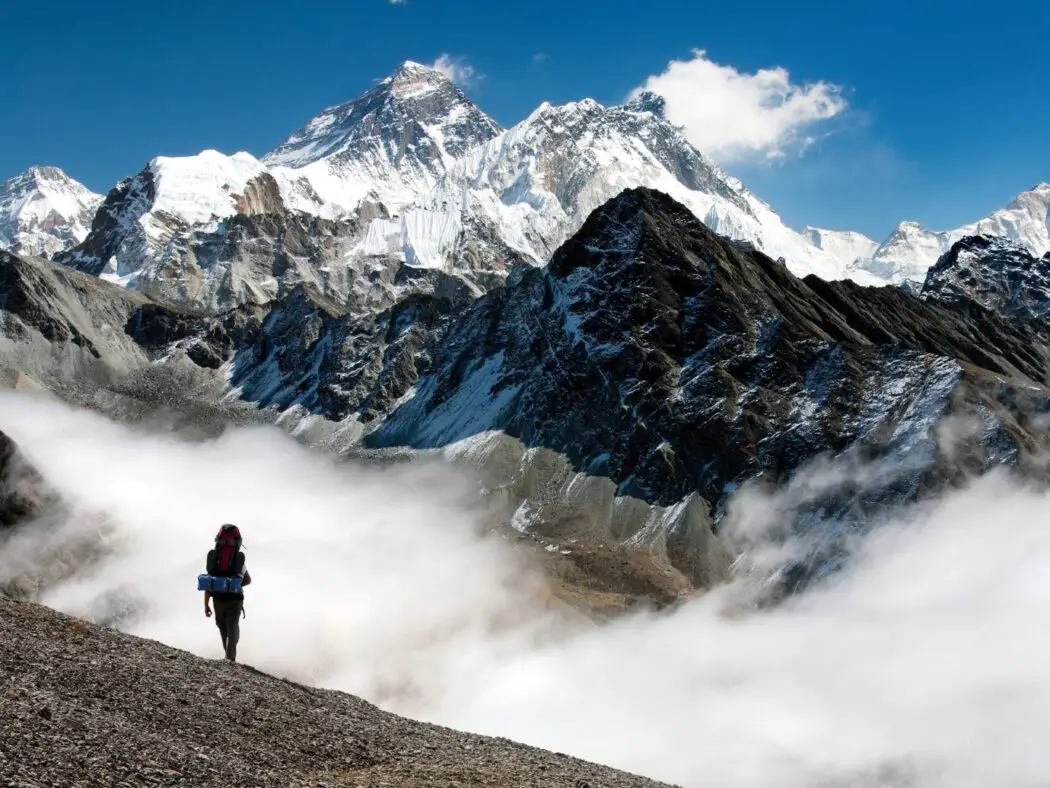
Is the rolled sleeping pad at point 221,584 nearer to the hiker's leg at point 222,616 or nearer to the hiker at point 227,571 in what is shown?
the hiker at point 227,571

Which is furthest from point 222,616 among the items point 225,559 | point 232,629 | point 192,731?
point 192,731

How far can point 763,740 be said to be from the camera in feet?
433

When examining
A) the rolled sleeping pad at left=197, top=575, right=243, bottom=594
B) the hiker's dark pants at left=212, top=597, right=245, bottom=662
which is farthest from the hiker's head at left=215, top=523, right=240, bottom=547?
the hiker's dark pants at left=212, top=597, right=245, bottom=662

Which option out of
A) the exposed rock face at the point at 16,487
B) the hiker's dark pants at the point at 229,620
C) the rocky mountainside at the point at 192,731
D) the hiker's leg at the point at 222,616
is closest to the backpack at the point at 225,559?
the hiker's dark pants at the point at 229,620

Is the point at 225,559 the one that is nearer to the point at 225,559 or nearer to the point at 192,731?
the point at 225,559

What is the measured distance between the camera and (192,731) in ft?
84.7

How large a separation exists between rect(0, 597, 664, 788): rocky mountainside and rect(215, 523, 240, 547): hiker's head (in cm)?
409

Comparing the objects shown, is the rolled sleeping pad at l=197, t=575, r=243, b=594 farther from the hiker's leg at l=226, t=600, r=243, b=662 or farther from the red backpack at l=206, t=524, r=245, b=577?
the hiker's leg at l=226, t=600, r=243, b=662

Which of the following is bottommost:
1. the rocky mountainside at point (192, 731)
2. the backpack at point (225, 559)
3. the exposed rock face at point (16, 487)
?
the rocky mountainside at point (192, 731)

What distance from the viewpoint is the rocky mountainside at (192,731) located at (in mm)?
22078

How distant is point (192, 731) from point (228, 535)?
932 centimetres

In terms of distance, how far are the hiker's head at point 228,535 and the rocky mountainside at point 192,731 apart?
4.09 metres

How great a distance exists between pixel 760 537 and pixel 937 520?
31.0 meters

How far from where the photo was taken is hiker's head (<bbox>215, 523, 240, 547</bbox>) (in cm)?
3372
